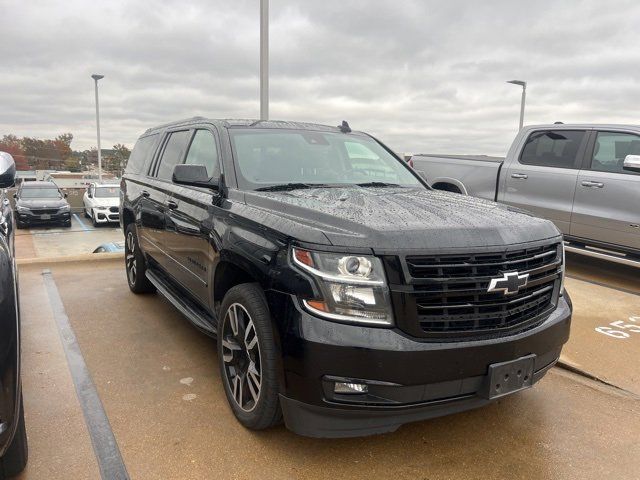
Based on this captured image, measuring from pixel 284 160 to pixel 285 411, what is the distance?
185 cm

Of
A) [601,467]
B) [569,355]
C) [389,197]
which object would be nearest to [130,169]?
[389,197]

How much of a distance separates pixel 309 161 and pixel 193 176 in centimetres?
89

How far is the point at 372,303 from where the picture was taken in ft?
7.47

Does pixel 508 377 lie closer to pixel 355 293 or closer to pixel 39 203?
pixel 355 293

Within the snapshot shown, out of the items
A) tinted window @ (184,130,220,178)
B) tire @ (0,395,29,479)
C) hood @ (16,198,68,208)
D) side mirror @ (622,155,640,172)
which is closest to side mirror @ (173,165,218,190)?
tinted window @ (184,130,220,178)

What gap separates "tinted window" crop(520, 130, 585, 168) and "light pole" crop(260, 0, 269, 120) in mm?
4070

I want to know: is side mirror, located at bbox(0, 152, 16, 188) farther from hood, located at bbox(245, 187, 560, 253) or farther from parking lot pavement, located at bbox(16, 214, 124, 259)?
parking lot pavement, located at bbox(16, 214, 124, 259)

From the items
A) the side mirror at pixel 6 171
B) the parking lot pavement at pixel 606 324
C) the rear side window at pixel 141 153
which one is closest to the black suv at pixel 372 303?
the side mirror at pixel 6 171

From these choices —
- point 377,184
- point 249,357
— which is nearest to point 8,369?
point 249,357

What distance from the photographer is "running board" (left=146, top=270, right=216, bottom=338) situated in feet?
11.2

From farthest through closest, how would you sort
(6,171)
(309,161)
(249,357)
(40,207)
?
(40,207)
(309,161)
(6,171)
(249,357)

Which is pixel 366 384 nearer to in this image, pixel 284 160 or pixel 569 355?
pixel 284 160

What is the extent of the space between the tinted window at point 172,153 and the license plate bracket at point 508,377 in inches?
120

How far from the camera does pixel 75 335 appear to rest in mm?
4328
